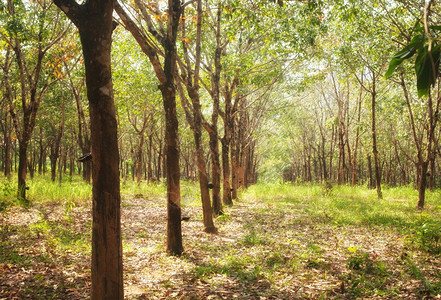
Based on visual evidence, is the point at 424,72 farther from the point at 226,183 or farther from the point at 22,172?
the point at 226,183

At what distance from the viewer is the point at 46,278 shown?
5047mm

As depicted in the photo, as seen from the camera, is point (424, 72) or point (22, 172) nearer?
point (424, 72)

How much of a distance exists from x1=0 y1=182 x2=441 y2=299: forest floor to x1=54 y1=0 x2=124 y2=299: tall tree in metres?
1.50

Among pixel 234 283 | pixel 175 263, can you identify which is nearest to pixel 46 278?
pixel 175 263

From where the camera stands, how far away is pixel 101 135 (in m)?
3.26

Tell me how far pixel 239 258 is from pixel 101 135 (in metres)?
4.22

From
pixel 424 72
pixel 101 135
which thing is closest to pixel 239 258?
pixel 101 135

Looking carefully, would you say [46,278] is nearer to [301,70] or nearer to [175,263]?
[175,263]

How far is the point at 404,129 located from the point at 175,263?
945 inches

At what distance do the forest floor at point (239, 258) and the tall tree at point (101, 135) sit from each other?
150 centimetres

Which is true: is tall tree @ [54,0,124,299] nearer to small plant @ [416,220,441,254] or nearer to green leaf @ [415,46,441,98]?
green leaf @ [415,46,441,98]

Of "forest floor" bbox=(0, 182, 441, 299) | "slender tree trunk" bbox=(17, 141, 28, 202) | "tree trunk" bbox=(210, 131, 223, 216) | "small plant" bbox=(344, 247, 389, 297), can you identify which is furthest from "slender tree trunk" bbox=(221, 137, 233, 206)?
"small plant" bbox=(344, 247, 389, 297)

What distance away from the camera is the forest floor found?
4782mm

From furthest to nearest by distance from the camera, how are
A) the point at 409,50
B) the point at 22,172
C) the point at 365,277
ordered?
1. the point at 22,172
2. the point at 365,277
3. the point at 409,50
